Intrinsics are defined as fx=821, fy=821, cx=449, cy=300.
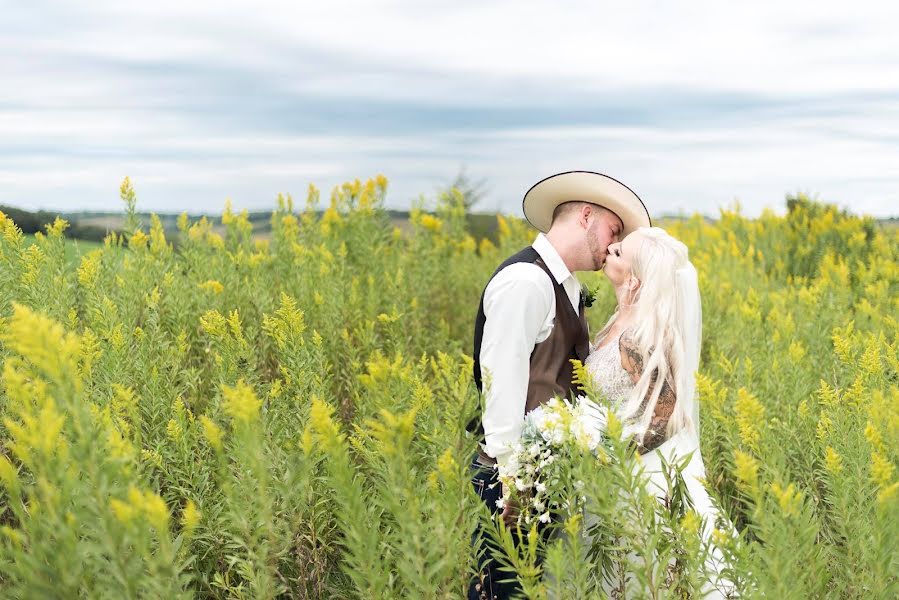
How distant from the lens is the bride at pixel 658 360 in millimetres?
3408

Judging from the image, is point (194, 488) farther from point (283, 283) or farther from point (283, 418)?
point (283, 283)

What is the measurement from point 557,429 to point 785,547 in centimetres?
81

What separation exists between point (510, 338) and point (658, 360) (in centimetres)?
64

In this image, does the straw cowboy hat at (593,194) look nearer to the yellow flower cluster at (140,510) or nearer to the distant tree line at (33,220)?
the yellow flower cluster at (140,510)

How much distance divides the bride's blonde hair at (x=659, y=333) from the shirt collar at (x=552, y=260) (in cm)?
32

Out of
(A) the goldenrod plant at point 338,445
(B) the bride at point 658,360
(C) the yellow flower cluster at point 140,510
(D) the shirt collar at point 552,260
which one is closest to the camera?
(C) the yellow flower cluster at point 140,510

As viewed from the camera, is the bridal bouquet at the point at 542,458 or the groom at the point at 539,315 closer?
the bridal bouquet at the point at 542,458

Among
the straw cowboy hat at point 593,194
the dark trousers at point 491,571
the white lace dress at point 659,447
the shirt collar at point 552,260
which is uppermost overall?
the straw cowboy hat at point 593,194

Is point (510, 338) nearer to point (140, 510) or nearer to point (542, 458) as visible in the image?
point (542, 458)

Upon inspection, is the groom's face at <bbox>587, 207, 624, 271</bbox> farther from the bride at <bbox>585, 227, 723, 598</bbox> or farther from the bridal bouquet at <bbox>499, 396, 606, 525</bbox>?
the bridal bouquet at <bbox>499, 396, 606, 525</bbox>

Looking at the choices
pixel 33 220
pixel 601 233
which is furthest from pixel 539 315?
pixel 33 220

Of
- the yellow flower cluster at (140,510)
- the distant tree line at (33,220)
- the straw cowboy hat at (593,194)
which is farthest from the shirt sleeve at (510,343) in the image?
the distant tree line at (33,220)

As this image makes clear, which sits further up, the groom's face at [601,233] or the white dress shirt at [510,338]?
the groom's face at [601,233]

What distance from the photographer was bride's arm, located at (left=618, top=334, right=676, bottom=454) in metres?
3.41
